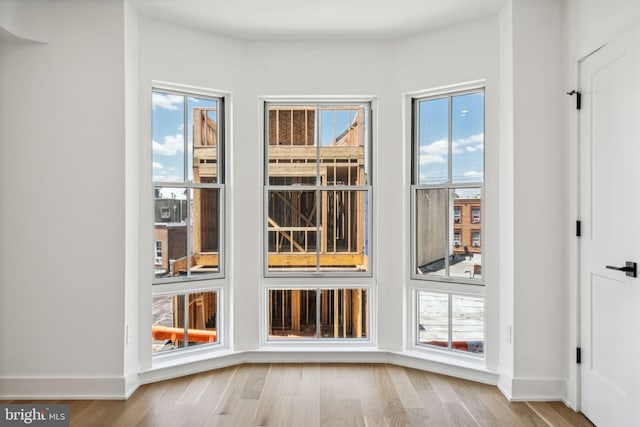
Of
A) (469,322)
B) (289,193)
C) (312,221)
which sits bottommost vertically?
(469,322)

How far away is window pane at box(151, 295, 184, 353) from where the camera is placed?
3.82 m

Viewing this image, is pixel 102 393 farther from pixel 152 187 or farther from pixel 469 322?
pixel 469 322

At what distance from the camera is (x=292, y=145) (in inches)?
166

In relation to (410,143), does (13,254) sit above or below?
below

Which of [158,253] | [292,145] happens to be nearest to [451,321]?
[292,145]

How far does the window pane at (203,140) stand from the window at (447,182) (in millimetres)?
1749

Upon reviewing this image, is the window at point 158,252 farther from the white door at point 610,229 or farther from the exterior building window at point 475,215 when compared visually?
the white door at point 610,229

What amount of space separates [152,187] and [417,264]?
231 cm

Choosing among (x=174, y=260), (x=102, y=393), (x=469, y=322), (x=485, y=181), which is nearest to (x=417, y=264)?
(x=469, y=322)

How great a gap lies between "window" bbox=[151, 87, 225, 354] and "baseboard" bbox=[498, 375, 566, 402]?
2.45 m

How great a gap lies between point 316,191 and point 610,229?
2.28m

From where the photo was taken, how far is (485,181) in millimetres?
3668

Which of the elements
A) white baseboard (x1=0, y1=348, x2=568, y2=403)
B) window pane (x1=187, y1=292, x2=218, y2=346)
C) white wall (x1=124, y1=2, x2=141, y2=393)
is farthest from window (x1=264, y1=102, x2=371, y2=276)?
white wall (x1=124, y1=2, x2=141, y2=393)

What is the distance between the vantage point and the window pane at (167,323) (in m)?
3.82
